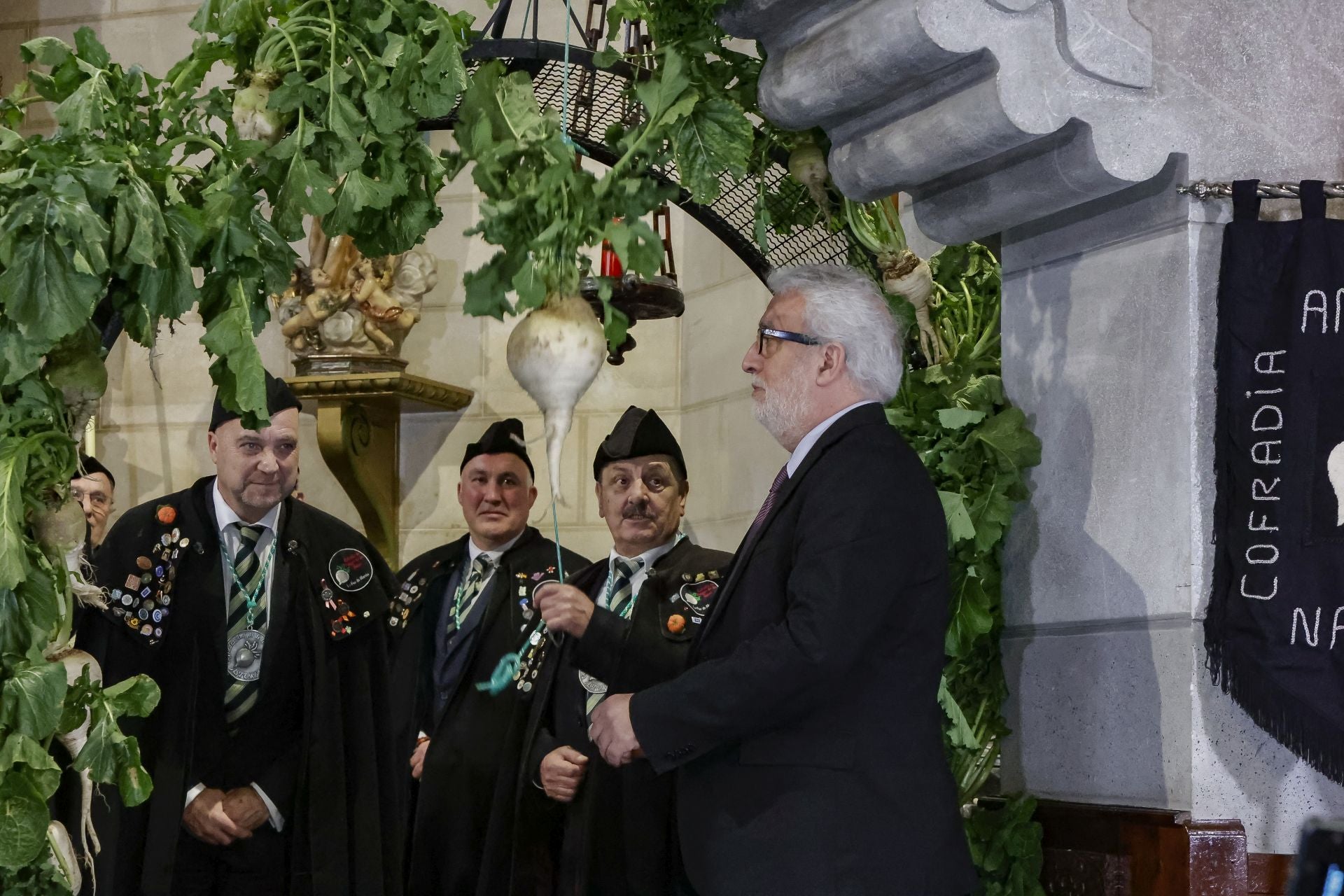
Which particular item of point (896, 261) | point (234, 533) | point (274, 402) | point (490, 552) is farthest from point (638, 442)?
point (896, 261)

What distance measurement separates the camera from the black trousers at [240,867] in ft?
14.0

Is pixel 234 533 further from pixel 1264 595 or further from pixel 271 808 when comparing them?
pixel 1264 595

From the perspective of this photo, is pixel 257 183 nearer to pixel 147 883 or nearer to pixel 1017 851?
pixel 1017 851

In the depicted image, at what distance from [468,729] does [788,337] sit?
90.6 inches

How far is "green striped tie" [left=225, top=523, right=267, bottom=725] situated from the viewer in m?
4.33

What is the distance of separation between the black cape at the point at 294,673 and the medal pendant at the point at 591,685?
1.97 feet

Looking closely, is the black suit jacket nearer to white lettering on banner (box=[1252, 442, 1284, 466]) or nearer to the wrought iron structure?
white lettering on banner (box=[1252, 442, 1284, 466])

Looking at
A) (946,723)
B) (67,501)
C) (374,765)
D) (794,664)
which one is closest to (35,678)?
(67,501)

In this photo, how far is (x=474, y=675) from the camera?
4.91 m

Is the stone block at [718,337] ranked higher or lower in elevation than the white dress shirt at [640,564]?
higher

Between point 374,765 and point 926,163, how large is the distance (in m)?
2.32

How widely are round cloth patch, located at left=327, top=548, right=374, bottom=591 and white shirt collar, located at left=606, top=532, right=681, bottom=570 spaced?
673 mm

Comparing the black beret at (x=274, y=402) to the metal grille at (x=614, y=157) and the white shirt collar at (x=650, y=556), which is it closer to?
the white shirt collar at (x=650, y=556)

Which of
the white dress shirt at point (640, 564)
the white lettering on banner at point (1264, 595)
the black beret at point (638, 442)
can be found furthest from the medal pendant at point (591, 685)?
the white lettering on banner at point (1264, 595)
